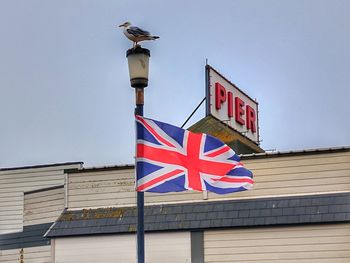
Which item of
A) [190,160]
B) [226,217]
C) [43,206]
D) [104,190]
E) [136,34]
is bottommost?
[226,217]

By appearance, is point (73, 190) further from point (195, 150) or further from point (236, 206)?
point (195, 150)

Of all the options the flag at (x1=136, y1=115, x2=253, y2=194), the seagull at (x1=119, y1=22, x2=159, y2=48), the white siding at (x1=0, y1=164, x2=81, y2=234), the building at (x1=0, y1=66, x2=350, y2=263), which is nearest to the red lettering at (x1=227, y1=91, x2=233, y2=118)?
the building at (x1=0, y1=66, x2=350, y2=263)

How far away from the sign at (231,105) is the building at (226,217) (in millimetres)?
5198

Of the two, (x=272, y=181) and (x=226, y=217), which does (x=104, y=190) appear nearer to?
(x=226, y=217)

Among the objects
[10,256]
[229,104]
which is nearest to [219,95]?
[229,104]

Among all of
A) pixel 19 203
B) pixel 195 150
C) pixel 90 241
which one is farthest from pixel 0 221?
pixel 195 150

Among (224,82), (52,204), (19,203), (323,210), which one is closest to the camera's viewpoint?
(323,210)

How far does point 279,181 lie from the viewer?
80.3ft

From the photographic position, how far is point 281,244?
23.8m

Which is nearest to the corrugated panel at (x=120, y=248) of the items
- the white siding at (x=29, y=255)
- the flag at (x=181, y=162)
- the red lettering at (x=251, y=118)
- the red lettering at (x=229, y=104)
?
the white siding at (x=29, y=255)

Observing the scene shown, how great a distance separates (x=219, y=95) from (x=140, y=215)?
1846cm

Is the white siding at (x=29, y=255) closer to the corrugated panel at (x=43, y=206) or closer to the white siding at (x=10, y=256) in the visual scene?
the white siding at (x=10, y=256)

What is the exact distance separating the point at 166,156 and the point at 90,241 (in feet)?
44.4

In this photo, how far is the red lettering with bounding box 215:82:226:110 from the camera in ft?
99.2
